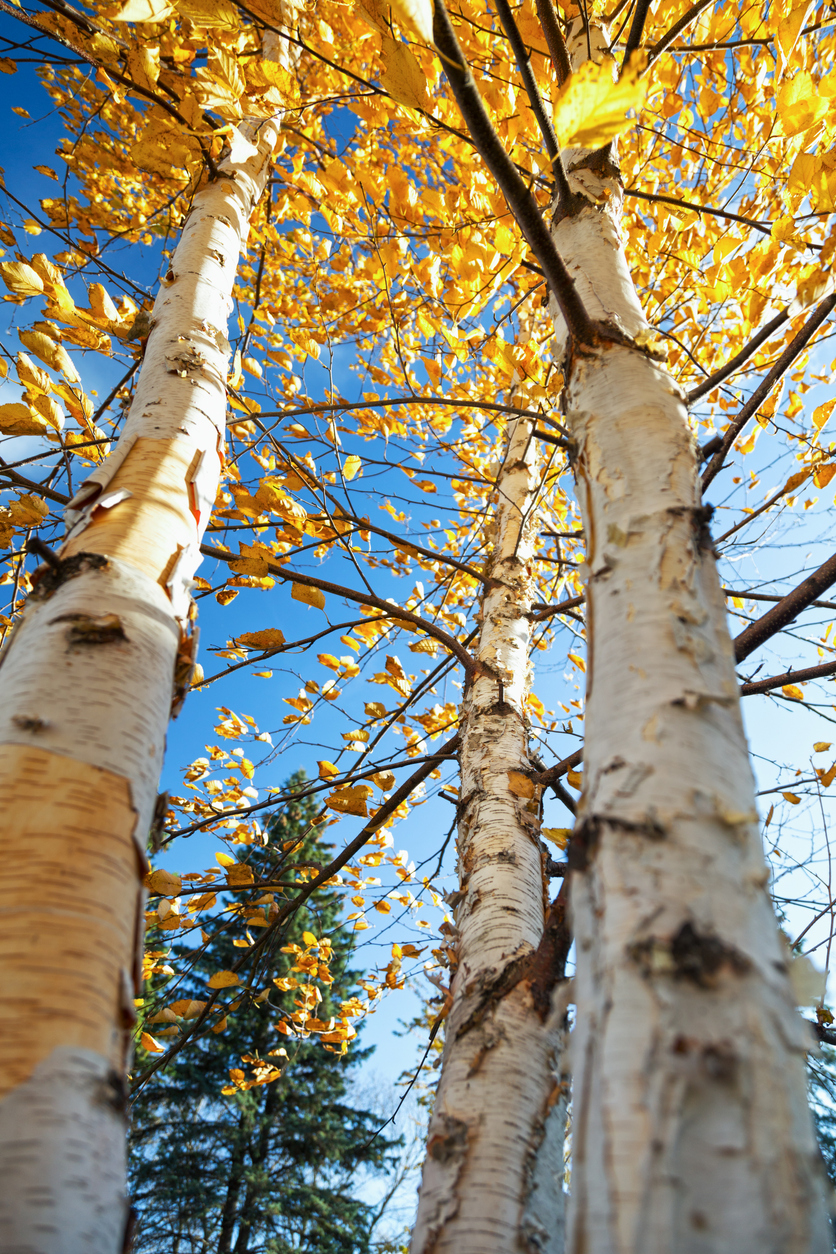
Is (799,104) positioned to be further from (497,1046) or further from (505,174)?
(497,1046)

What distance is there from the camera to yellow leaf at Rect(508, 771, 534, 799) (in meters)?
1.68

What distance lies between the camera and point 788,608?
3.97ft

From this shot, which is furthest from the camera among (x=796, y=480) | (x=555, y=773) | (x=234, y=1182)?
(x=234, y=1182)

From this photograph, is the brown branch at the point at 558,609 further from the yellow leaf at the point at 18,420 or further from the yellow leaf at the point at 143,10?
the yellow leaf at the point at 143,10

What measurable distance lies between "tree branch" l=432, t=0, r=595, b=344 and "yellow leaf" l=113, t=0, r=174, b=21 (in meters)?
0.65

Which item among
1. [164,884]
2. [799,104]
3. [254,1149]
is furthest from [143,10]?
[254,1149]

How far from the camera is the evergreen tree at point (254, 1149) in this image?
902cm

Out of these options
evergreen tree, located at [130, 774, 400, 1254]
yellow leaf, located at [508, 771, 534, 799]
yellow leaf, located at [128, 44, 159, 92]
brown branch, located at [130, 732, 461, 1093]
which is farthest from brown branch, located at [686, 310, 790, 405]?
evergreen tree, located at [130, 774, 400, 1254]

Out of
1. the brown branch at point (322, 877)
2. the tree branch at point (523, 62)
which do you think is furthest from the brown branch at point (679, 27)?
the brown branch at point (322, 877)

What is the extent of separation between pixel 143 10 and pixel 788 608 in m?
1.67

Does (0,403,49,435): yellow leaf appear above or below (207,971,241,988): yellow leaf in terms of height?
above

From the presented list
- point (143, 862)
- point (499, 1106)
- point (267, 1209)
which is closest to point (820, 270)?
point (143, 862)

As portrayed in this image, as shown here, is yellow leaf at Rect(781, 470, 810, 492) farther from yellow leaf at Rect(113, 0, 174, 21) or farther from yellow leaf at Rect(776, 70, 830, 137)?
yellow leaf at Rect(113, 0, 174, 21)

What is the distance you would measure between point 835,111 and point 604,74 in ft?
5.35
